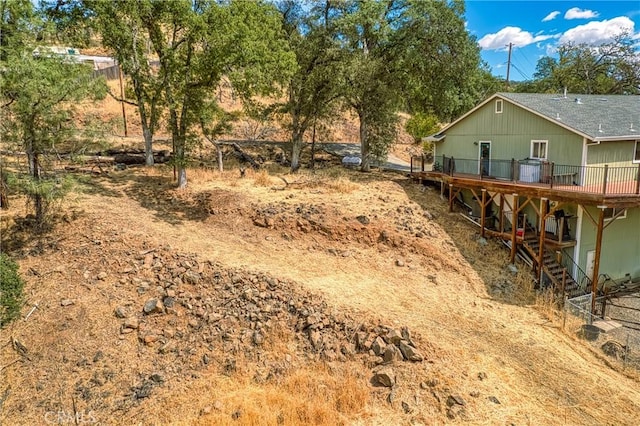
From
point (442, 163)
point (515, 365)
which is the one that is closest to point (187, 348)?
point (515, 365)

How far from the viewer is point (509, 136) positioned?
1745 cm

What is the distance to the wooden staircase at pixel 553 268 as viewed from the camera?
14.3 m

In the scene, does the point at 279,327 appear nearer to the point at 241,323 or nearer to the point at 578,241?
the point at 241,323

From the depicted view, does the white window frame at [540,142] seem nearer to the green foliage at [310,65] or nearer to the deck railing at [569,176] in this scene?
the deck railing at [569,176]

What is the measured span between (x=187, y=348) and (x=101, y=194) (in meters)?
10.4

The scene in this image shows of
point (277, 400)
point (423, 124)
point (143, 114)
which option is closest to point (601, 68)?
point (423, 124)

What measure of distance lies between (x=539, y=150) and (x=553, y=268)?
4810 millimetres

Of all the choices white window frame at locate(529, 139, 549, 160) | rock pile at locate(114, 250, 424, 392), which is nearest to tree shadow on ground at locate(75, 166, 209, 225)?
rock pile at locate(114, 250, 424, 392)

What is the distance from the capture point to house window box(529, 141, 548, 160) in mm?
15992

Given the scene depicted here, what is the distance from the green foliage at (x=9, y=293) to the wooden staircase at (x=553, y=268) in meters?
16.0

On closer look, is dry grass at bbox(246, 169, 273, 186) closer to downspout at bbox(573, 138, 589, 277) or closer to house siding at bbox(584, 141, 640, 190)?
downspout at bbox(573, 138, 589, 277)

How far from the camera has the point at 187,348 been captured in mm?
9508

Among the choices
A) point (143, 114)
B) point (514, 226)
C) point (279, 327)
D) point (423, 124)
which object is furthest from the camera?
point (423, 124)

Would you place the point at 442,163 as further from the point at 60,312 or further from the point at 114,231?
the point at 60,312
